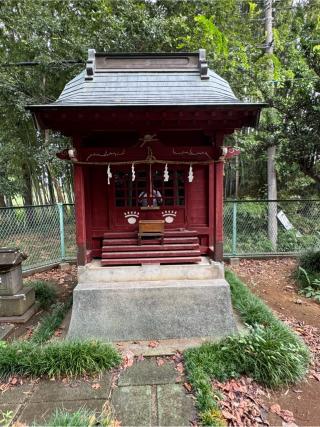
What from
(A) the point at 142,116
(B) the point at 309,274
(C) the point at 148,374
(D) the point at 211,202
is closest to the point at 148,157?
(A) the point at 142,116

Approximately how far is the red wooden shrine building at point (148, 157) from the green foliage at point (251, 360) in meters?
1.30

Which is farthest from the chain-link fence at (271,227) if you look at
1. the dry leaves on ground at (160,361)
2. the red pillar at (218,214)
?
the dry leaves on ground at (160,361)

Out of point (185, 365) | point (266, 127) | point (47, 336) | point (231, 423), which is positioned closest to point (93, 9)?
point (266, 127)

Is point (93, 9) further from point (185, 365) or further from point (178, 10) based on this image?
point (185, 365)

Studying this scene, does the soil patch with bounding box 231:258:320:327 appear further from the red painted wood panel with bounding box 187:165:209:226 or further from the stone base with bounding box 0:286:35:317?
the stone base with bounding box 0:286:35:317

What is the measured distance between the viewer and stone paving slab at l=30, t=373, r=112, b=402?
8.61 ft

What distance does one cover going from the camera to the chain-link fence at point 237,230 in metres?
6.17

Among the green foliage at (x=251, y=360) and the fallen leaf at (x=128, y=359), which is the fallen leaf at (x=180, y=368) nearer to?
the green foliage at (x=251, y=360)

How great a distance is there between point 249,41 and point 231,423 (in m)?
8.86

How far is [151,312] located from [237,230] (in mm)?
4370

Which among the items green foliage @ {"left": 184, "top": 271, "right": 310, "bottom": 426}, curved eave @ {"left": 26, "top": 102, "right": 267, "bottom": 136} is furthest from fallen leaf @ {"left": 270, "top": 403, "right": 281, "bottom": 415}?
curved eave @ {"left": 26, "top": 102, "right": 267, "bottom": 136}

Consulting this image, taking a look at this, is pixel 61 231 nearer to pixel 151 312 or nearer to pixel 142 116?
pixel 151 312

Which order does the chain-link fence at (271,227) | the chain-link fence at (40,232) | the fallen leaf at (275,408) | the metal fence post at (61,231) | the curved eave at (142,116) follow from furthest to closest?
the chain-link fence at (271,227), the metal fence post at (61,231), the chain-link fence at (40,232), the curved eave at (142,116), the fallen leaf at (275,408)

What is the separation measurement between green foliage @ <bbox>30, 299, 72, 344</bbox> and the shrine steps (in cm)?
110
